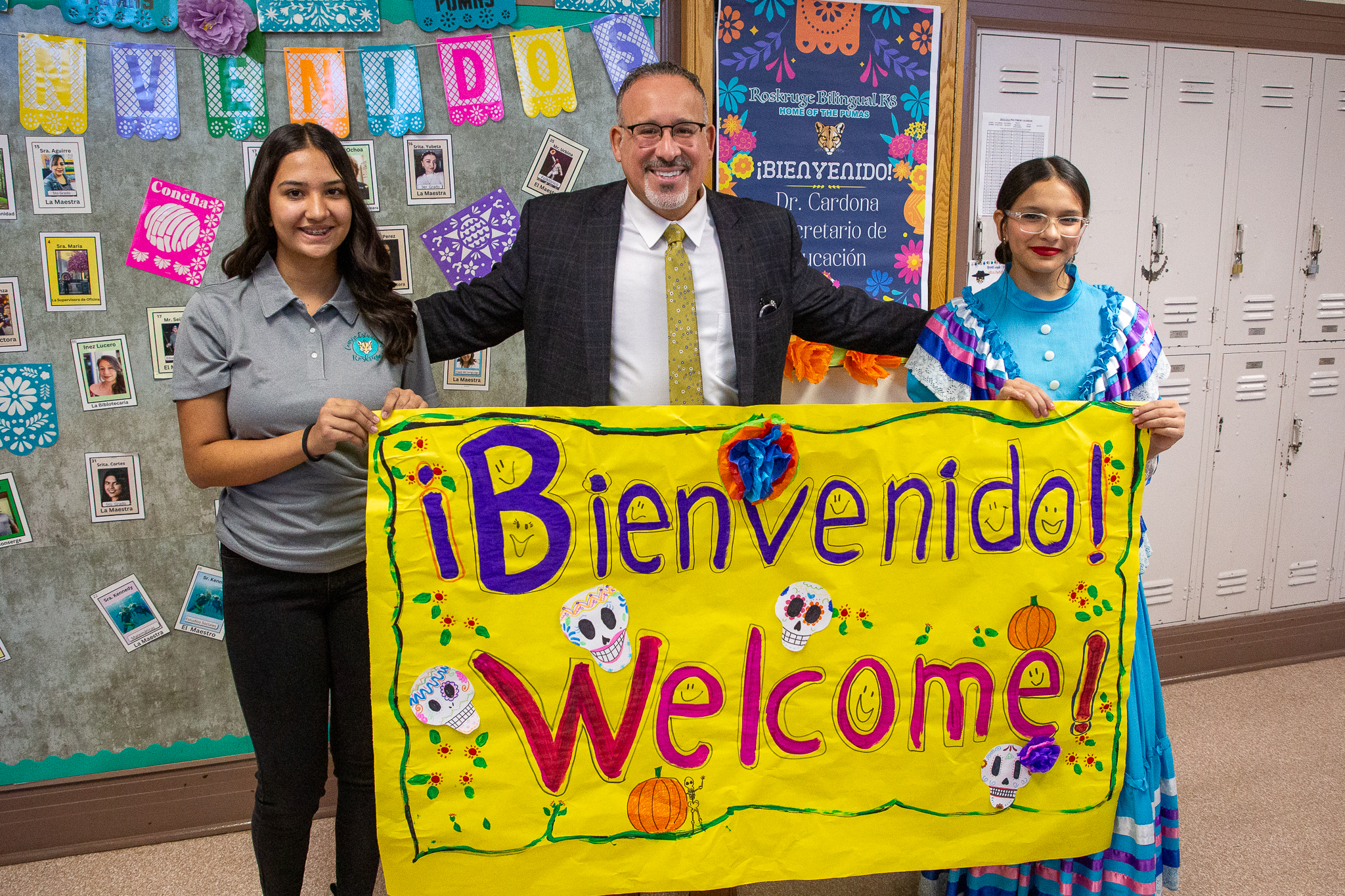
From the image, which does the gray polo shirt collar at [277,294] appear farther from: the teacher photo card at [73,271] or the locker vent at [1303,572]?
the locker vent at [1303,572]

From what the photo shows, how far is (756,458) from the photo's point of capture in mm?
1377

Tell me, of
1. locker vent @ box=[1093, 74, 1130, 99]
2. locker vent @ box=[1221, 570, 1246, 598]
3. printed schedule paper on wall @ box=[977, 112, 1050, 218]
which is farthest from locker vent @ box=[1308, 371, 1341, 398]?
printed schedule paper on wall @ box=[977, 112, 1050, 218]

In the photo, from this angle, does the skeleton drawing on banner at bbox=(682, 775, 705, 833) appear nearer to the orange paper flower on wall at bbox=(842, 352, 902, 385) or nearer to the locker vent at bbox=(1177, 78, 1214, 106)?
the orange paper flower on wall at bbox=(842, 352, 902, 385)

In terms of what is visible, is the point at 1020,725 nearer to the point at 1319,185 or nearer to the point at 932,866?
the point at 932,866

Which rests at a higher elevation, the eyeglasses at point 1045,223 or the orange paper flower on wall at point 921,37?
the orange paper flower on wall at point 921,37

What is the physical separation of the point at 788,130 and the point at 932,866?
5.80 ft

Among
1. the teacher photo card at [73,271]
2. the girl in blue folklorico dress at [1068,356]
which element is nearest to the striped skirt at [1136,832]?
the girl in blue folklorico dress at [1068,356]

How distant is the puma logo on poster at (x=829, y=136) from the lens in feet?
7.54

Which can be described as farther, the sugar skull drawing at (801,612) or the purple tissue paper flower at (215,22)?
the purple tissue paper flower at (215,22)

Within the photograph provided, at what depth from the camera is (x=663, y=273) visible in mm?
1633

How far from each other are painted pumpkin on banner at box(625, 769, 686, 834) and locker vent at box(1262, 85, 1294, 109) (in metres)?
2.92

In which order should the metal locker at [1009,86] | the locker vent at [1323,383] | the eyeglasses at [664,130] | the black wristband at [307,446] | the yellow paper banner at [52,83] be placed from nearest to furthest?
the black wristband at [307,446], the eyeglasses at [664,130], the yellow paper banner at [52,83], the metal locker at [1009,86], the locker vent at [1323,383]

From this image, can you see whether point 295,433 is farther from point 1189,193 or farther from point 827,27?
point 1189,193

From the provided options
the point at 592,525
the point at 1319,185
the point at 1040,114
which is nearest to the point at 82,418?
the point at 592,525
